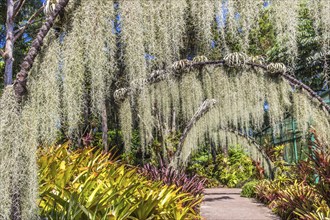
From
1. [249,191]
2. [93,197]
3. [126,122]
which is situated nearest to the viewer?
[93,197]

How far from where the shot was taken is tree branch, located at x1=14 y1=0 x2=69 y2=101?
165 centimetres

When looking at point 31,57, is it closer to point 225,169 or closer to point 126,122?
point 126,122

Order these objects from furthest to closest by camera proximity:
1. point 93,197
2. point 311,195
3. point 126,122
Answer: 1. point 311,195
2. point 126,122
3. point 93,197

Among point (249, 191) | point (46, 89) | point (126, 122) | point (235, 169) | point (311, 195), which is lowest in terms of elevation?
point (249, 191)

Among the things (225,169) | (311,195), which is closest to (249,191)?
(311,195)

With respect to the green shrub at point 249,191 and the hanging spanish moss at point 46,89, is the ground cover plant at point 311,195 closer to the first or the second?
the green shrub at point 249,191

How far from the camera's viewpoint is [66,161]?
3926 millimetres

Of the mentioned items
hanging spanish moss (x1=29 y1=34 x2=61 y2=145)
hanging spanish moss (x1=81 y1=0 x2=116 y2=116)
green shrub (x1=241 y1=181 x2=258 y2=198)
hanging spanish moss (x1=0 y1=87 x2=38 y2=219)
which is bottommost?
green shrub (x1=241 y1=181 x2=258 y2=198)

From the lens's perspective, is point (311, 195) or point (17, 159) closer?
point (17, 159)

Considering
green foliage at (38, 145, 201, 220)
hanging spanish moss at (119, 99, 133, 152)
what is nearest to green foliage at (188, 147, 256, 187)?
hanging spanish moss at (119, 99, 133, 152)

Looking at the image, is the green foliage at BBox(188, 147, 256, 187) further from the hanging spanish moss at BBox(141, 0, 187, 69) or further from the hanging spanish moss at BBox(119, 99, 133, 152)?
the hanging spanish moss at BBox(141, 0, 187, 69)

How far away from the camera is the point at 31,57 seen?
167 cm

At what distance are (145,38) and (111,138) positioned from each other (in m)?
13.2

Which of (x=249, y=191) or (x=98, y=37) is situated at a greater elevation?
(x=98, y=37)
